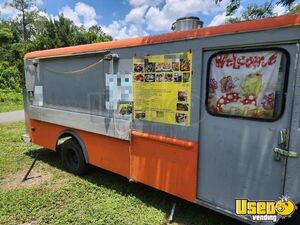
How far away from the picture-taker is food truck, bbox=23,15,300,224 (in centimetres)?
253

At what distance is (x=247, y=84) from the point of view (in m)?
2.74

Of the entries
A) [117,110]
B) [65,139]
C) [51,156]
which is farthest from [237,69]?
[51,156]

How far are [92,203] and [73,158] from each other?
61.2 inches

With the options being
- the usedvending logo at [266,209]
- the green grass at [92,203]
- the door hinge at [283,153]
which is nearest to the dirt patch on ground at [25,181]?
the green grass at [92,203]

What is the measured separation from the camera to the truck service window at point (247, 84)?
2.54m

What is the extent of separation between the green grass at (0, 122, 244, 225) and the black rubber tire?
0.46ft

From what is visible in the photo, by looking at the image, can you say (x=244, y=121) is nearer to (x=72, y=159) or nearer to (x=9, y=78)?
(x=72, y=159)

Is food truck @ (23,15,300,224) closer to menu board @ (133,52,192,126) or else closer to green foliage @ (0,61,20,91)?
menu board @ (133,52,192,126)

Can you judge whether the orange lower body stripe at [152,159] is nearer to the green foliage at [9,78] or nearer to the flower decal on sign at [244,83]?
the flower decal on sign at [244,83]

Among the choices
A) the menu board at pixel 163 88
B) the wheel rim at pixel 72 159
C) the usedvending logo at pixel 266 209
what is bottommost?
the wheel rim at pixel 72 159

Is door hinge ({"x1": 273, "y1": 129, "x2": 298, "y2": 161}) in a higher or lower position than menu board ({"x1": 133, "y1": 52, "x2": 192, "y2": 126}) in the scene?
lower

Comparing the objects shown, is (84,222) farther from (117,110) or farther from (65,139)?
(65,139)

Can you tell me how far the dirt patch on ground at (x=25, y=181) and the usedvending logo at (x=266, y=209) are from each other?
3643 millimetres

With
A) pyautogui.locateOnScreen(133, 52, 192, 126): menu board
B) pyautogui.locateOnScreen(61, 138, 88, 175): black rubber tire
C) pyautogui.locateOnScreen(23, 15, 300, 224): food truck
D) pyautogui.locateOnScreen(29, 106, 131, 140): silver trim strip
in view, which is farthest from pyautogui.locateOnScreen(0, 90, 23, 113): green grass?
pyautogui.locateOnScreen(133, 52, 192, 126): menu board
